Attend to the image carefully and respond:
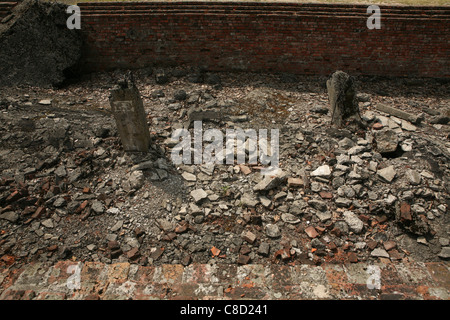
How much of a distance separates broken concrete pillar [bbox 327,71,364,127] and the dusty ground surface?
295 millimetres

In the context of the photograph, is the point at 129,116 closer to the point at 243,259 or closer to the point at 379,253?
the point at 243,259

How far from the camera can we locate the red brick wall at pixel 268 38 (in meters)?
7.00

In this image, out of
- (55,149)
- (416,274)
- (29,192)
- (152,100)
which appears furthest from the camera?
(152,100)

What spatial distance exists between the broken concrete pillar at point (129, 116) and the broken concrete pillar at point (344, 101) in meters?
3.78

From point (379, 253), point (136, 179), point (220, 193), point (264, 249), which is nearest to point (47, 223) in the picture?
point (136, 179)

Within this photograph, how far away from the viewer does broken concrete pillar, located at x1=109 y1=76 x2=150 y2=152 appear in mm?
4641

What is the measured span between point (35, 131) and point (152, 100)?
2418 mm

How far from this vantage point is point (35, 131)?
5535mm

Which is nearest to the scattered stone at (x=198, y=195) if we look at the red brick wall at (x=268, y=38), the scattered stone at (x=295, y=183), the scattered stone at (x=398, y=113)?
the scattered stone at (x=295, y=183)

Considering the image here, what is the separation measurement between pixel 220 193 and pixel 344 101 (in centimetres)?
324

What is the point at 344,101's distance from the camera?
231 inches
